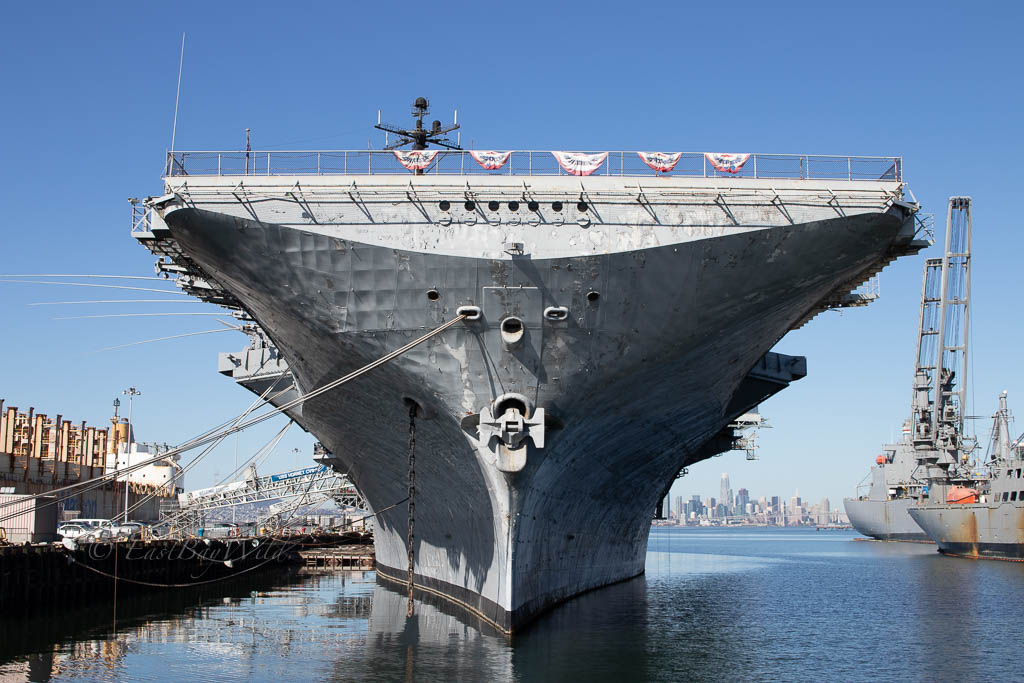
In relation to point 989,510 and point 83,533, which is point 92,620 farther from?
point 989,510

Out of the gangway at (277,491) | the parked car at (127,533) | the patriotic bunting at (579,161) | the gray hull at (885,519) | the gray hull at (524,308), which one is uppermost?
the patriotic bunting at (579,161)

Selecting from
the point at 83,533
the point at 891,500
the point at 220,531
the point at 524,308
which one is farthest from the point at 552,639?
the point at 891,500

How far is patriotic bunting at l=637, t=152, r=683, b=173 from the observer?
1339 cm

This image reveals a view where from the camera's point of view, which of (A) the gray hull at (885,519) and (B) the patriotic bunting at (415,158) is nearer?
(B) the patriotic bunting at (415,158)

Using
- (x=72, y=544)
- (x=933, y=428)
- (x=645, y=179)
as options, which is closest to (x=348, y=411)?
(x=645, y=179)

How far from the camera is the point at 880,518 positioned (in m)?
74.8

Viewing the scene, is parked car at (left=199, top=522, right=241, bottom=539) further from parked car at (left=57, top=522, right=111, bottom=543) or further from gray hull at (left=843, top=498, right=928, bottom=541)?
gray hull at (left=843, top=498, right=928, bottom=541)

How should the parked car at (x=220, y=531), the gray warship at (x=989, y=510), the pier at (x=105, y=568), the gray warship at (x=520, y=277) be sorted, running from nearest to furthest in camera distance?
the gray warship at (x=520, y=277), the pier at (x=105, y=568), the parked car at (x=220, y=531), the gray warship at (x=989, y=510)

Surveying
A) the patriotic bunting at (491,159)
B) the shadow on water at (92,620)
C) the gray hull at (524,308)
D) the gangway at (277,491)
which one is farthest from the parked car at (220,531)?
the patriotic bunting at (491,159)

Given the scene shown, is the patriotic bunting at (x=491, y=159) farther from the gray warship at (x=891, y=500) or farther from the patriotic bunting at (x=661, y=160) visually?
the gray warship at (x=891, y=500)

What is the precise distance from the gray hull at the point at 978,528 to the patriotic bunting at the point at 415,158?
131 feet

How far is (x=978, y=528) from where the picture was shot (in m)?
47.8

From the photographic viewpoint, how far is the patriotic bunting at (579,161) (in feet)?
44.2

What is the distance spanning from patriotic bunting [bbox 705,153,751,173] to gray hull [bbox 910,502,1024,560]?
3750cm
